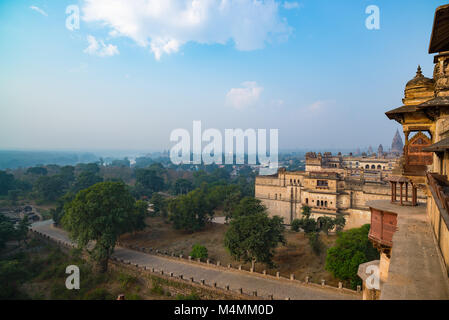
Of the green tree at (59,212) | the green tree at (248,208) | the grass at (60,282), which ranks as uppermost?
the green tree at (248,208)

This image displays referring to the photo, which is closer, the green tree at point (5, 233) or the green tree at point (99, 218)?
the green tree at point (99, 218)

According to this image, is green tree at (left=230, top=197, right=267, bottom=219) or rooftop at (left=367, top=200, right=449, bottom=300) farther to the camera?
green tree at (left=230, top=197, right=267, bottom=219)

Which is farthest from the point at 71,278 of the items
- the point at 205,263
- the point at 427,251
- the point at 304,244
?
the point at 427,251

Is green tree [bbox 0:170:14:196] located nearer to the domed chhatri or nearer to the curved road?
the curved road

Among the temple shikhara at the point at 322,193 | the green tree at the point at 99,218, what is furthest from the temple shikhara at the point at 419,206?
the green tree at the point at 99,218

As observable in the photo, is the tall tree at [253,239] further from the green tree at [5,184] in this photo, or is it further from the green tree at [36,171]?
the green tree at [36,171]

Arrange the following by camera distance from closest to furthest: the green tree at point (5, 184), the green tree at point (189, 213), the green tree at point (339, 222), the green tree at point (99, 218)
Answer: the green tree at point (99, 218) → the green tree at point (339, 222) → the green tree at point (189, 213) → the green tree at point (5, 184)

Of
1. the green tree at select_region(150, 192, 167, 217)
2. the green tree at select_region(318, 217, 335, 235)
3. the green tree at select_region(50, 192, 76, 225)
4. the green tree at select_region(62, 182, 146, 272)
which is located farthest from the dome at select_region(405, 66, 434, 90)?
the green tree at select_region(50, 192, 76, 225)

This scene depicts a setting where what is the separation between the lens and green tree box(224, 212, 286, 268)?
2289 cm

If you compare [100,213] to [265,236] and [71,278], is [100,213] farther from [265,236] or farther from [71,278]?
[265,236]

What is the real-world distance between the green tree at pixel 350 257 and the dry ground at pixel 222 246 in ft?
7.21

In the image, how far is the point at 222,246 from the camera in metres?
32.6

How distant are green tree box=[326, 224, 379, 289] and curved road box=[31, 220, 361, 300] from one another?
160 centimetres

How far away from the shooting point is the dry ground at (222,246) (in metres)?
25.0
